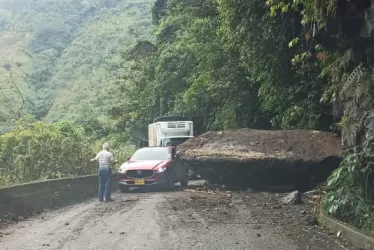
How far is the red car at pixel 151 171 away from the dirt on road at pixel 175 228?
4.20 m

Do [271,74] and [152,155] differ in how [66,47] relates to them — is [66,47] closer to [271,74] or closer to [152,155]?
[152,155]

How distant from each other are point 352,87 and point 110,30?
226 feet

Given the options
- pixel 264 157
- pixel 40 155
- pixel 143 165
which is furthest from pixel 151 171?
pixel 264 157

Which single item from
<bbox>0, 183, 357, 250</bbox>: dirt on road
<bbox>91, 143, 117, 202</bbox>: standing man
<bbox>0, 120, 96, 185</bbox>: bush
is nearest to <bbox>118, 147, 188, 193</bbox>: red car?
<bbox>0, 120, 96, 185</bbox>: bush

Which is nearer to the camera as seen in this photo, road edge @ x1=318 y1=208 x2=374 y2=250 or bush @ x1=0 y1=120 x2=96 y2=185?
road edge @ x1=318 y1=208 x2=374 y2=250

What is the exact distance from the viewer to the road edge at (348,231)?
8019 millimetres

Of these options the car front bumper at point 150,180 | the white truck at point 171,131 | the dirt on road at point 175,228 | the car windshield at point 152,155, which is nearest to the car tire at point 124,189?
the car front bumper at point 150,180

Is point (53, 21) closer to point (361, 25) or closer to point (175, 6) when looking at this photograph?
point (175, 6)

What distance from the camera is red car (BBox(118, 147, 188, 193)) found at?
62.4 feet

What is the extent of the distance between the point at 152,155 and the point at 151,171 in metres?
1.70

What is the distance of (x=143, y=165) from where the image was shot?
1930 cm

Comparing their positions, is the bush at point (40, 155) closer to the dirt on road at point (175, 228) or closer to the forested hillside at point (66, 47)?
the dirt on road at point (175, 228)

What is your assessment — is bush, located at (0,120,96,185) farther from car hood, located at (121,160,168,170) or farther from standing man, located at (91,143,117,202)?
standing man, located at (91,143,117,202)

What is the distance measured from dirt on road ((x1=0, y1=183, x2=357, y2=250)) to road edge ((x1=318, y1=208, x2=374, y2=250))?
156 millimetres
